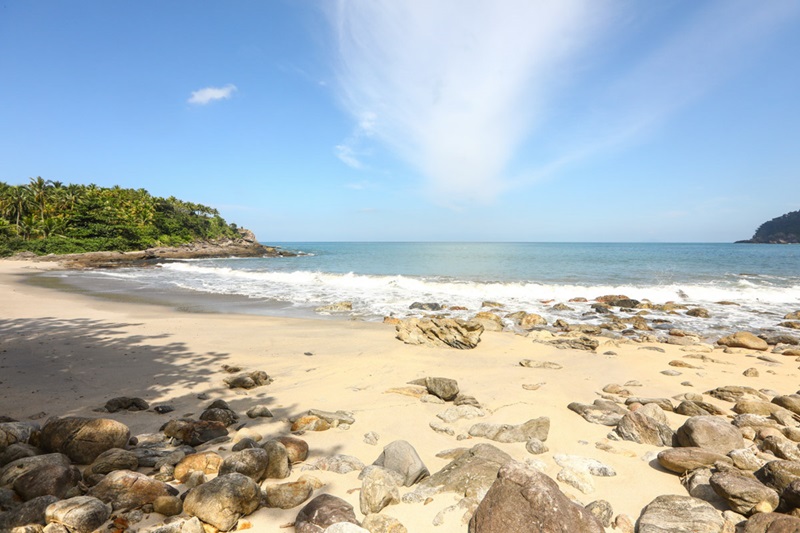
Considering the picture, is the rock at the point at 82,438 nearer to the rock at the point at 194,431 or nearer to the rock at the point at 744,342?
the rock at the point at 194,431

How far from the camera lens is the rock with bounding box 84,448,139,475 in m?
3.46

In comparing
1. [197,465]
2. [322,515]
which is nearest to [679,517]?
[322,515]

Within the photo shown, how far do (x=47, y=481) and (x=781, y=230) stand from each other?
199370 millimetres

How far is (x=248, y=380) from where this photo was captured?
21.9 feet

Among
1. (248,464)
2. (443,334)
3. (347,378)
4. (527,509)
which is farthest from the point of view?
(443,334)

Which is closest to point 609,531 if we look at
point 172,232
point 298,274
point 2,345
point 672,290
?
point 2,345

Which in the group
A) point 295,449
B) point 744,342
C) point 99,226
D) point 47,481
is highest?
point 99,226

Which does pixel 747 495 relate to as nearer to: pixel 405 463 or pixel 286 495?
pixel 405 463

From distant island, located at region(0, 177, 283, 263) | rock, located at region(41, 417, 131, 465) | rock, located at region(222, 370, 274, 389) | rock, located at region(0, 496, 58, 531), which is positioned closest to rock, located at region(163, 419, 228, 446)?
rock, located at region(41, 417, 131, 465)

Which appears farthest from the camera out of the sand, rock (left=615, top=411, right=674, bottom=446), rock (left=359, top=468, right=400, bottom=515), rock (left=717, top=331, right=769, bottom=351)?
rock (left=717, top=331, right=769, bottom=351)

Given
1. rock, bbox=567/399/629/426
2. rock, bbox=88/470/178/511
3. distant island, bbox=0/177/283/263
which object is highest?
distant island, bbox=0/177/283/263

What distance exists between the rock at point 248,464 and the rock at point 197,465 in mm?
245

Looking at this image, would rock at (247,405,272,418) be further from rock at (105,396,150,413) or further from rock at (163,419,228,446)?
rock at (105,396,150,413)

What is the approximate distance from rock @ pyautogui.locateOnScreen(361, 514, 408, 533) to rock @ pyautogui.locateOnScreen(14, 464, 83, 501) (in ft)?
8.20
